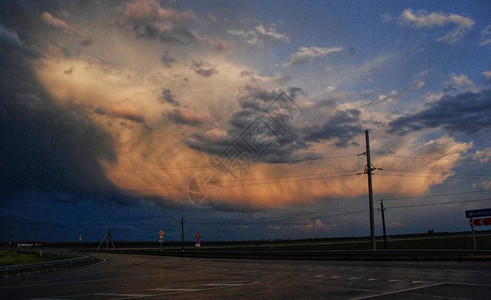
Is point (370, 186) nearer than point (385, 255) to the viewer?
No

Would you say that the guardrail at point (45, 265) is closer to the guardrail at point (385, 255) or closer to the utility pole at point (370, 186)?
the guardrail at point (385, 255)

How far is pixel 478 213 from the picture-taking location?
30.6 m

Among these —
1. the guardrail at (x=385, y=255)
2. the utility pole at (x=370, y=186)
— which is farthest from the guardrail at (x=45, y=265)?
the utility pole at (x=370, y=186)

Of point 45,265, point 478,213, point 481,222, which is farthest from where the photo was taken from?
point 45,265

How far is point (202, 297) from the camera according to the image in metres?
13.2

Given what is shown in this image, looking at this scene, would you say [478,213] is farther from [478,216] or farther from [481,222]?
[481,222]

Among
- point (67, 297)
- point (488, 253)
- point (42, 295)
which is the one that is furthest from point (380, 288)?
point (488, 253)

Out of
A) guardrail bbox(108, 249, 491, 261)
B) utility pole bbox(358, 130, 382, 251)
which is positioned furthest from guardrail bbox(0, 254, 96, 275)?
utility pole bbox(358, 130, 382, 251)

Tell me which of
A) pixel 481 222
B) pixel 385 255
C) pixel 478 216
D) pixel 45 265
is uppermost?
pixel 478 216

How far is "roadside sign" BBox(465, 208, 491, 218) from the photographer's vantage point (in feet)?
98.3

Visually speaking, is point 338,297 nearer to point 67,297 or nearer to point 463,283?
point 463,283

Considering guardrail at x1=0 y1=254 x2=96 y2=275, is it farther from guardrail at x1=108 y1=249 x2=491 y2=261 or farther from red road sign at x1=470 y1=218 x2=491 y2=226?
red road sign at x1=470 y1=218 x2=491 y2=226

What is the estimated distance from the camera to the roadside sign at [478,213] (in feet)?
98.3

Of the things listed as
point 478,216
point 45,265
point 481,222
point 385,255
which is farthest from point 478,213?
point 45,265
